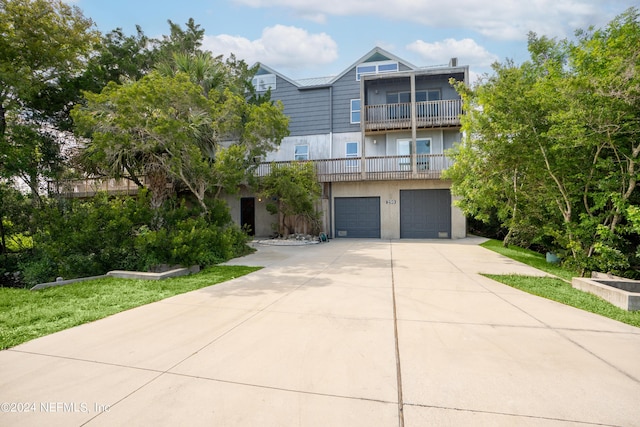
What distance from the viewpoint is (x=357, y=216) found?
1512cm

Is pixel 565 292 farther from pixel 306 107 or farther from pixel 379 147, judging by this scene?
pixel 306 107

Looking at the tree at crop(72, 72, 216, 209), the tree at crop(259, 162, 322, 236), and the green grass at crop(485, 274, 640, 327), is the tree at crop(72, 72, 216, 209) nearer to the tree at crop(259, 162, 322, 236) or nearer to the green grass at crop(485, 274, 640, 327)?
the tree at crop(259, 162, 322, 236)

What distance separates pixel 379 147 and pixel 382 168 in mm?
2157

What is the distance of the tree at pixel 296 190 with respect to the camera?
40.6 feet

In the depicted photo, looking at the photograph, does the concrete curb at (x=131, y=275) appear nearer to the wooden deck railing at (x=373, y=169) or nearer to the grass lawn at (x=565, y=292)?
the grass lawn at (x=565, y=292)

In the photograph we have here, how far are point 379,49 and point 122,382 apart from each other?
59.0 ft

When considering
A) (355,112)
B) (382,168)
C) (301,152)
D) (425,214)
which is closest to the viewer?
(382,168)

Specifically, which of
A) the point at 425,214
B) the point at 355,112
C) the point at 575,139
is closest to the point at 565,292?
the point at 575,139

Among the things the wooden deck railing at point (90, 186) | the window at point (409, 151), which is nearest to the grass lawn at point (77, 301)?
the wooden deck railing at point (90, 186)

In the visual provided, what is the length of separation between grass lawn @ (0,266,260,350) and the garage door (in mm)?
8905

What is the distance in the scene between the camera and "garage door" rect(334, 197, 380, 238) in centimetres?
1491

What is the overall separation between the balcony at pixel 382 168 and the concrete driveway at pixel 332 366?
9.67 m

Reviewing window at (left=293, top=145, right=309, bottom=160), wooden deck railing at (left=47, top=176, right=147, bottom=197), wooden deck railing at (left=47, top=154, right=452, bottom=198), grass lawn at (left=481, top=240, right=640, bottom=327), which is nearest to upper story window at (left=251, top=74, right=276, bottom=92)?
window at (left=293, top=145, right=309, bottom=160)

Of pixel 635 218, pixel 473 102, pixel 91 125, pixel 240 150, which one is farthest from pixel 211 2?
pixel 635 218
